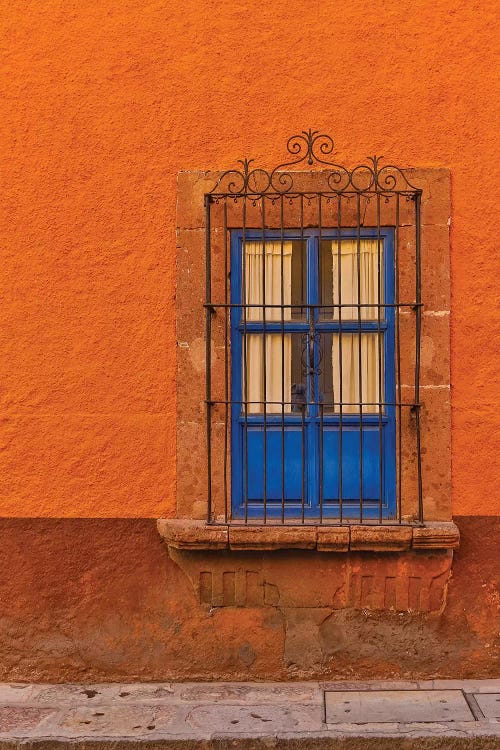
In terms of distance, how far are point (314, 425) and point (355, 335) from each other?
56cm

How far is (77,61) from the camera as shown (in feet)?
14.8

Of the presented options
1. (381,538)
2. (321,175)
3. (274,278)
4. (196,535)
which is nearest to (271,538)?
(196,535)

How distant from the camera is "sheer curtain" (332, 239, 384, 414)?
4543 millimetres

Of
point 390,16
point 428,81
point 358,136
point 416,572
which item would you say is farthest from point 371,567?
point 390,16

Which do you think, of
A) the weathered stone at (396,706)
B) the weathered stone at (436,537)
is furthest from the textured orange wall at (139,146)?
the weathered stone at (396,706)

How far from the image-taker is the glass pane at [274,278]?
4.55m

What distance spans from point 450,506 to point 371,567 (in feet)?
1.79

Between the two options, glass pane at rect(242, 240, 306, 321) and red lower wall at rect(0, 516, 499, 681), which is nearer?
red lower wall at rect(0, 516, 499, 681)

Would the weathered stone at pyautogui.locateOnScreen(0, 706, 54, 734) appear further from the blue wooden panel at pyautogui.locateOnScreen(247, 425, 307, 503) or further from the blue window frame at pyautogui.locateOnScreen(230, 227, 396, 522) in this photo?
the blue wooden panel at pyautogui.locateOnScreen(247, 425, 307, 503)

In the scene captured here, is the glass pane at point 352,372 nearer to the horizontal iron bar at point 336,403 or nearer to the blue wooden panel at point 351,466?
the horizontal iron bar at point 336,403

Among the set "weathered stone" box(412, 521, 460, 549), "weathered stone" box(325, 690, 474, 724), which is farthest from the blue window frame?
"weathered stone" box(325, 690, 474, 724)

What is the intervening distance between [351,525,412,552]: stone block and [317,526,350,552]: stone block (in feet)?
0.12

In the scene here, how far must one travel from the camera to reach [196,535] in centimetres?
426

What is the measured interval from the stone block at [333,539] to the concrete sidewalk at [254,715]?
2.41 ft
